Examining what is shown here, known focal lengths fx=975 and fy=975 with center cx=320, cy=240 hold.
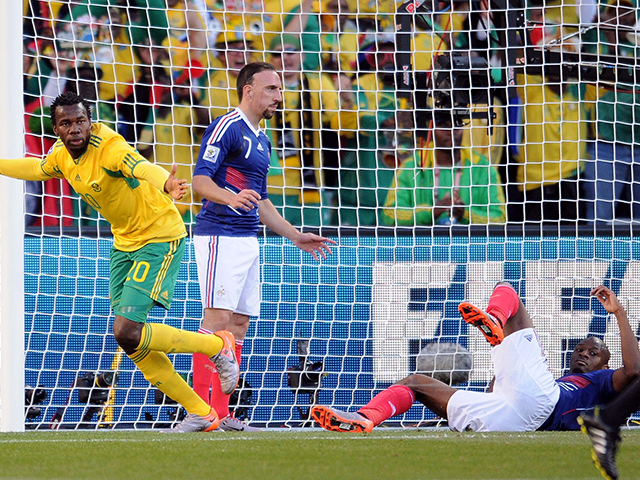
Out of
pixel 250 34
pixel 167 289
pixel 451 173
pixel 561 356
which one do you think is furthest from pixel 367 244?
pixel 167 289

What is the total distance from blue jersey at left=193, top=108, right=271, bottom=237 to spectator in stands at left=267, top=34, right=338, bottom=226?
2.40 m

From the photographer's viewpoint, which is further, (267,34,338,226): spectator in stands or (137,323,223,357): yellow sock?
(267,34,338,226): spectator in stands

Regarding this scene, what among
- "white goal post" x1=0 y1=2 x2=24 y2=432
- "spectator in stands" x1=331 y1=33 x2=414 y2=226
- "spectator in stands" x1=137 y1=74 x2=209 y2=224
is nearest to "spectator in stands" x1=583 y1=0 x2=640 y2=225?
"spectator in stands" x1=331 y1=33 x2=414 y2=226

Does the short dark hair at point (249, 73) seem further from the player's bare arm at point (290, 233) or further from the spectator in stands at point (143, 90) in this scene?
the spectator in stands at point (143, 90)

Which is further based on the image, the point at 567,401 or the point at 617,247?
the point at 617,247

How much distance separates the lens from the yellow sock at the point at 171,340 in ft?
14.2

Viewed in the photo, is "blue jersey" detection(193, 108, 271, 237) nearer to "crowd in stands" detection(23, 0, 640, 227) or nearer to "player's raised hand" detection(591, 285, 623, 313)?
"player's raised hand" detection(591, 285, 623, 313)

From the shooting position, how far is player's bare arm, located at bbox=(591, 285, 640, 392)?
4586 mm

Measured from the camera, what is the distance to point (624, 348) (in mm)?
4641

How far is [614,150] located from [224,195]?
402 centimetres

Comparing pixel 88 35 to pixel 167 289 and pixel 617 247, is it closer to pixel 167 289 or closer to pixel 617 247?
pixel 167 289

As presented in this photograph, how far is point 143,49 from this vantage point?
7.17m

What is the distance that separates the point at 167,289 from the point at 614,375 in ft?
7.16

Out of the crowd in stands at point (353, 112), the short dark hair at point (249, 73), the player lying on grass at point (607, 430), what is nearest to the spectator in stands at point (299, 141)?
the crowd in stands at point (353, 112)
